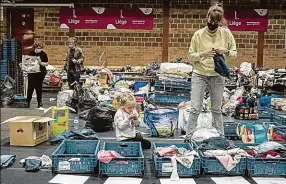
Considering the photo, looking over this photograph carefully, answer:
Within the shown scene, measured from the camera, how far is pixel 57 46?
14891 mm

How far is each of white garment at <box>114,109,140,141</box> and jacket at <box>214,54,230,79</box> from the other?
109 centimetres

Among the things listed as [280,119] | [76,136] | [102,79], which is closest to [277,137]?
[280,119]

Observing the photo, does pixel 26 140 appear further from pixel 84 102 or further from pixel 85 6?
pixel 85 6

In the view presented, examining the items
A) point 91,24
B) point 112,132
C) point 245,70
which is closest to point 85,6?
point 91,24

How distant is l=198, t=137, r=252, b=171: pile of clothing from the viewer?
4.37 metres

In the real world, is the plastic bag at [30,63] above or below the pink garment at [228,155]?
above

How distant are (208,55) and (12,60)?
290 inches

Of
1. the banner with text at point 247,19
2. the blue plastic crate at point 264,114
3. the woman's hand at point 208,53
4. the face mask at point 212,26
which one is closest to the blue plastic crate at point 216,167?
the woman's hand at point 208,53

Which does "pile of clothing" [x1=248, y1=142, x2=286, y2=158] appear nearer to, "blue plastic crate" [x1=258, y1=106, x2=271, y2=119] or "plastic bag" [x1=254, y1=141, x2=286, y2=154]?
"plastic bag" [x1=254, y1=141, x2=286, y2=154]

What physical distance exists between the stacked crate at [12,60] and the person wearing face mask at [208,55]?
6941 mm

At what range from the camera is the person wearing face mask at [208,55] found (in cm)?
503

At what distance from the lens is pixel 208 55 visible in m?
5.01

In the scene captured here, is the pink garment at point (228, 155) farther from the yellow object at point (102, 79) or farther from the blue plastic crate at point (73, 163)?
the yellow object at point (102, 79)

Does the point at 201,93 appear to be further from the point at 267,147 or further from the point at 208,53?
the point at 267,147
